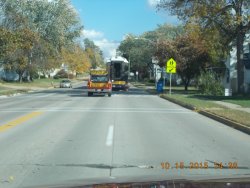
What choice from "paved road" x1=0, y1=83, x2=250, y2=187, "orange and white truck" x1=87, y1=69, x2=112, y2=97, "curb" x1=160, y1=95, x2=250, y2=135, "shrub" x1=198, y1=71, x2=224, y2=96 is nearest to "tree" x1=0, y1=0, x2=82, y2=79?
"orange and white truck" x1=87, y1=69, x2=112, y2=97

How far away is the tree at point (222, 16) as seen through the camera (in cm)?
4100

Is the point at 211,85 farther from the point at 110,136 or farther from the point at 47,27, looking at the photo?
the point at 47,27

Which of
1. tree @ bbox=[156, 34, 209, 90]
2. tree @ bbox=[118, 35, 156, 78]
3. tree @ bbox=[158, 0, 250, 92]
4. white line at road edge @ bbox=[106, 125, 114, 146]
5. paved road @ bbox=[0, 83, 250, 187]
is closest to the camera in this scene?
paved road @ bbox=[0, 83, 250, 187]

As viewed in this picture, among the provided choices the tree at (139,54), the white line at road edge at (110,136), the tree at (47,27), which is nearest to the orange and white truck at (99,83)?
the tree at (47,27)

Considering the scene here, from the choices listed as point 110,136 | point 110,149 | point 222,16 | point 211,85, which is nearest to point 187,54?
point 211,85

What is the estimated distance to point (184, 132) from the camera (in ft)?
54.3

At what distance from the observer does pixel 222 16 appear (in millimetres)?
41688

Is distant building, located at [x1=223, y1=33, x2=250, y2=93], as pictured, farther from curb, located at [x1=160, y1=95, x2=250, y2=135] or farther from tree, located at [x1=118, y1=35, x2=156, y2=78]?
tree, located at [x1=118, y1=35, x2=156, y2=78]

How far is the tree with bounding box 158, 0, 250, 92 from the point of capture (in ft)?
135

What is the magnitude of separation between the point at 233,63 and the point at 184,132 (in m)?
40.6

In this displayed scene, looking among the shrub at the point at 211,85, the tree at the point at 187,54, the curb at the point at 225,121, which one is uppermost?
the tree at the point at 187,54

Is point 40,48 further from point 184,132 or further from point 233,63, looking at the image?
point 184,132

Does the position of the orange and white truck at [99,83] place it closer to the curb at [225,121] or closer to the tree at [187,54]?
the tree at [187,54]

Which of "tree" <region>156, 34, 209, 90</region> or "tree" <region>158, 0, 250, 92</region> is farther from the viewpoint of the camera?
"tree" <region>156, 34, 209, 90</region>
